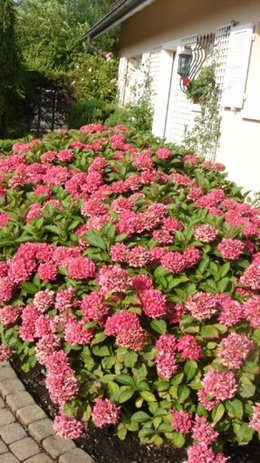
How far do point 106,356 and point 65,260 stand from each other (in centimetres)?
47

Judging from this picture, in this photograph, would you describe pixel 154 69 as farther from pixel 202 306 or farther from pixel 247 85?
pixel 202 306

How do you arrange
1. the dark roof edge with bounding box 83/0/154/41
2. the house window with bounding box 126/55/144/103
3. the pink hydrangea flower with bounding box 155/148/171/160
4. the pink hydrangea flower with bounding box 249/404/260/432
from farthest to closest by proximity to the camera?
the house window with bounding box 126/55/144/103 → the dark roof edge with bounding box 83/0/154/41 → the pink hydrangea flower with bounding box 155/148/171/160 → the pink hydrangea flower with bounding box 249/404/260/432

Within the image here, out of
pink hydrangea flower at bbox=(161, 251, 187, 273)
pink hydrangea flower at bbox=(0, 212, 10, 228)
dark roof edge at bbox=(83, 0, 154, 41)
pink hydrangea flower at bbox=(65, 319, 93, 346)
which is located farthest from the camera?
dark roof edge at bbox=(83, 0, 154, 41)

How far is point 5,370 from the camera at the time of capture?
3.18 metres

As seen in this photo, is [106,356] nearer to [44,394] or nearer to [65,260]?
[65,260]

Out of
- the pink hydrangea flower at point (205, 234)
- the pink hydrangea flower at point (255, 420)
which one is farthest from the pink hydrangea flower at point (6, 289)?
the pink hydrangea flower at point (255, 420)

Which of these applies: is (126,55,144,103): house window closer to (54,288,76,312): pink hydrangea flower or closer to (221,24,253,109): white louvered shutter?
(221,24,253,109): white louvered shutter

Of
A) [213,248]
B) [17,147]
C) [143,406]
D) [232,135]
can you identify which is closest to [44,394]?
[143,406]

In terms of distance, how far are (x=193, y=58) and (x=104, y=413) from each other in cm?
808

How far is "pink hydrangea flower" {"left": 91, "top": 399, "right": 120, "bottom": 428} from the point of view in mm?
2170

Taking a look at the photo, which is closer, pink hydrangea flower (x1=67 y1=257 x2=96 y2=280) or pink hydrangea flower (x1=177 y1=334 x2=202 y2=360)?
pink hydrangea flower (x1=177 y1=334 x2=202 y2=360)

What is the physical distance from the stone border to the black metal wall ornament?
6.97m

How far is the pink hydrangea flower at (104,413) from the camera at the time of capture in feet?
7.12

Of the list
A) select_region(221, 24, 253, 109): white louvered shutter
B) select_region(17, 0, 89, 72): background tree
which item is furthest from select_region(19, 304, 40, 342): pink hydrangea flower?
select_region(17, 0, 89, 72): background tree
